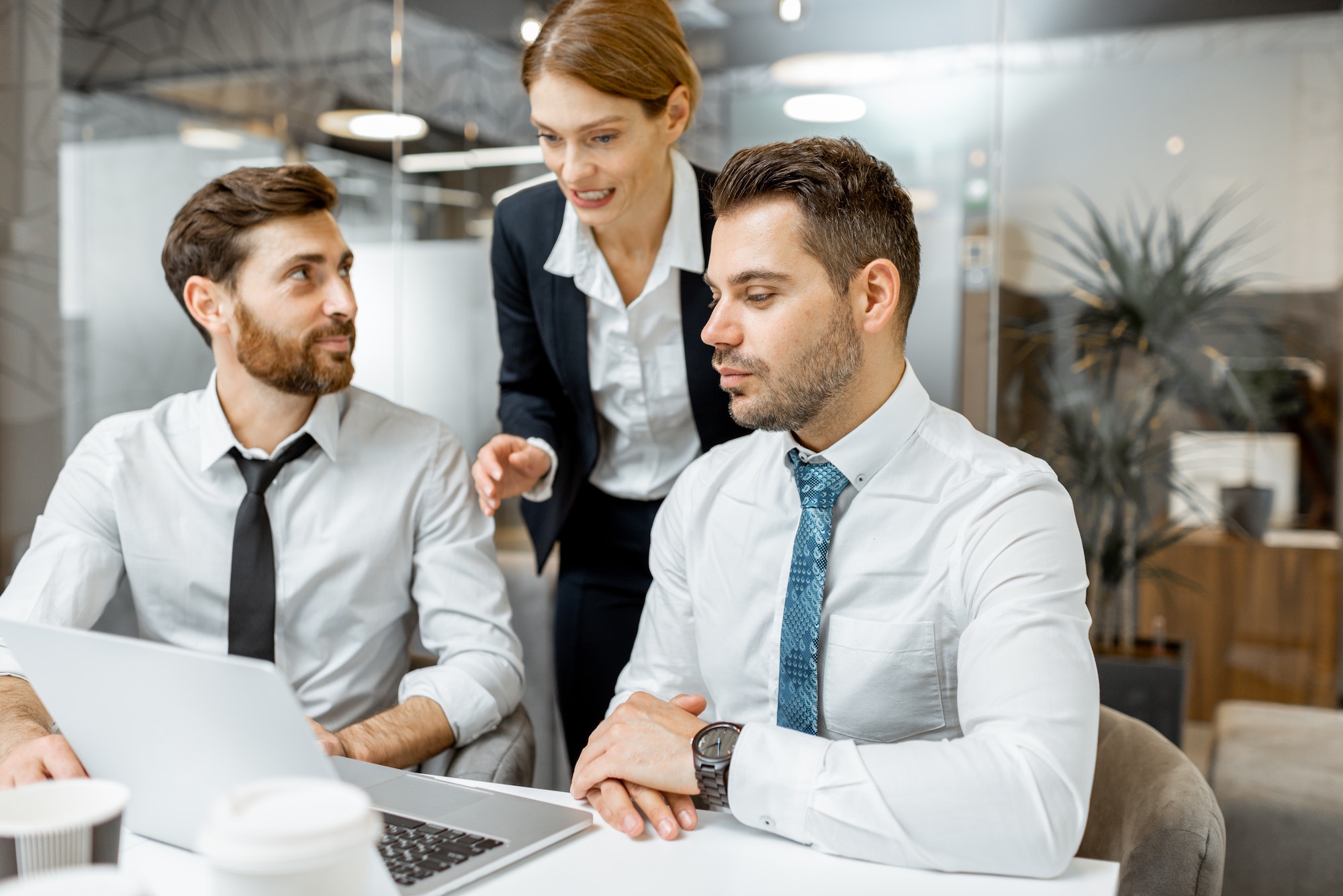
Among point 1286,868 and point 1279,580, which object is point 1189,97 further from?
point 1286,868

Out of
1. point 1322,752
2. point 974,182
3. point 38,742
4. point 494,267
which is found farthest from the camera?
point 974,182

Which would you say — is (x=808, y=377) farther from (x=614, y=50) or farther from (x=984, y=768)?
(x=614, y=50)

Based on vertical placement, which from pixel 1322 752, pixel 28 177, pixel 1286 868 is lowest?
pixel 1286 868

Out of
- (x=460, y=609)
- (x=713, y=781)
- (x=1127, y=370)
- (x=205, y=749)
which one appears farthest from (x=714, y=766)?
(x=1127, y=370)

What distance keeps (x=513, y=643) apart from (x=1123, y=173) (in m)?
2.89

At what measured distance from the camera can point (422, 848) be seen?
1104 millimetres

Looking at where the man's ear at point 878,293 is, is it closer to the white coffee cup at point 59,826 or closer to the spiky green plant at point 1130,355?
the white coffee cup at point 59,826

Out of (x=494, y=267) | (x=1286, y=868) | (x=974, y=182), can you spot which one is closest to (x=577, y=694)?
(x=494, y=267)

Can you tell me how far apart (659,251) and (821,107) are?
5.81ft

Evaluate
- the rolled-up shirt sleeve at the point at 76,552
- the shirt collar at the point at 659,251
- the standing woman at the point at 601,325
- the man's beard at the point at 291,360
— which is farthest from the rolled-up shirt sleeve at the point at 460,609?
the rolled-up shirt sleeve at the point at 76,552

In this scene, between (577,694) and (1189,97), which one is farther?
(1189,97)

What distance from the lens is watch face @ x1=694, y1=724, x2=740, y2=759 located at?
1201 mm

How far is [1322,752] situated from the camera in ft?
9.33

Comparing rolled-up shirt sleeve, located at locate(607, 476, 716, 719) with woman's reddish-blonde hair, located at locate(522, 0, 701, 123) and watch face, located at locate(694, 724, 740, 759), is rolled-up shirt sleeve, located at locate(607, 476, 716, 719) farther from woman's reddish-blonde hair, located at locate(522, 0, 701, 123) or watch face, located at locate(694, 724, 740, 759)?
woman's reddish-blonde hair, located at locate(522, 0, 701, 123)
